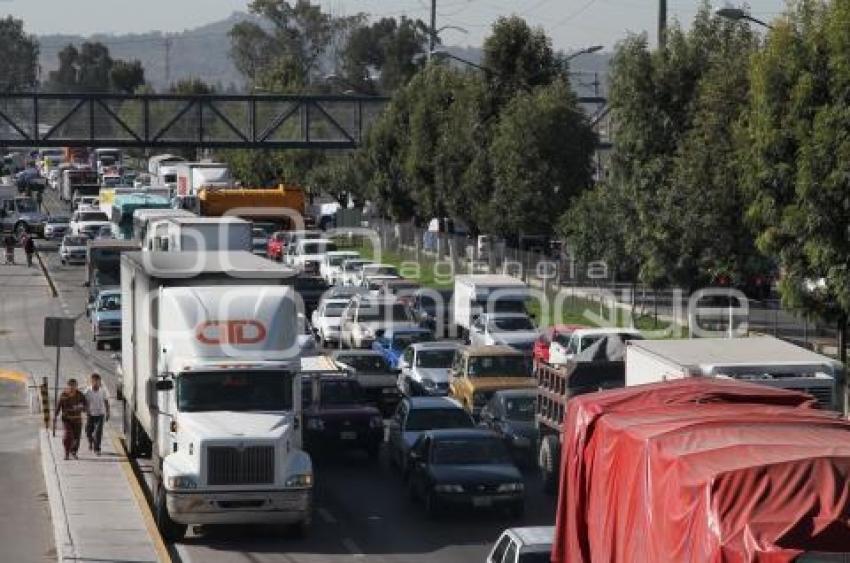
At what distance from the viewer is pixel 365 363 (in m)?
40.3

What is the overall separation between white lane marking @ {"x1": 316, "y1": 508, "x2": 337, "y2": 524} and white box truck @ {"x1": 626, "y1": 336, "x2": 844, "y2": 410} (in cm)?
481

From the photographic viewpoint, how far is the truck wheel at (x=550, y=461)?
30.5 meters

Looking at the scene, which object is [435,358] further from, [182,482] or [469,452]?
[182,482]

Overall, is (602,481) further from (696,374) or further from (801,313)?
(801,313)

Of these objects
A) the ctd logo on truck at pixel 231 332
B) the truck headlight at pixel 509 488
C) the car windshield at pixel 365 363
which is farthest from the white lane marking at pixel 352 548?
the car windshield at pixel 365 363

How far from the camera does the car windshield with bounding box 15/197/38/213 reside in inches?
3912

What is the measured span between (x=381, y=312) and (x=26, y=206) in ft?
173

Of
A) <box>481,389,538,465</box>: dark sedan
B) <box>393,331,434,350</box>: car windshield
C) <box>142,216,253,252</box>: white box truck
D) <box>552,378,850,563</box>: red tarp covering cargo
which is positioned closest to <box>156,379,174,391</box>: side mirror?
<box>481,389,538,465</box>: dark sedan

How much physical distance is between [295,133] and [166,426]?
3597 inches

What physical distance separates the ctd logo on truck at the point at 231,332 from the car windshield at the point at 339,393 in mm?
7020

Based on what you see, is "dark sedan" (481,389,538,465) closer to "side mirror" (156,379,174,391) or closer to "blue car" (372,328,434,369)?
"side mirror" (156,379,174,391)

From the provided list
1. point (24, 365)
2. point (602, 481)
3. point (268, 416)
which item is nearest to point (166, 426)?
point (268, 416)

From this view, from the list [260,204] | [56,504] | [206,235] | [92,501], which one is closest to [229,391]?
[92,501]

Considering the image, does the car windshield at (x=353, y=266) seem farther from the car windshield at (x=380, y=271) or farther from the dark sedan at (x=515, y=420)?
the dark sedan at (x=515, y=420)
